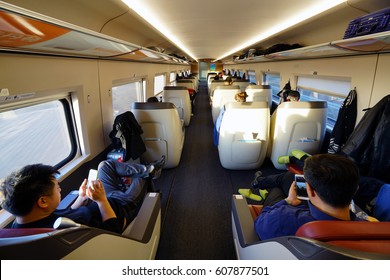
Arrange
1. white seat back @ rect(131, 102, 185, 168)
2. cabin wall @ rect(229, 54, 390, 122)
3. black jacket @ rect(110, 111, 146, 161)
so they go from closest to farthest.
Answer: cabin wall @ rect(229, 54, 390, 122), black jacket @ rect(110, 111, 146, 161), white seat back @ rect(131, 102, 185, 168)

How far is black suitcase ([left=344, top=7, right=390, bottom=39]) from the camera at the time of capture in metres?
1.94

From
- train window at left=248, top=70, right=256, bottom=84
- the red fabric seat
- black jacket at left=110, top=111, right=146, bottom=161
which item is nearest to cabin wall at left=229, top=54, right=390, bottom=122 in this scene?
the red fabric seat

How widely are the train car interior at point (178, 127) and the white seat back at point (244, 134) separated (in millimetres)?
18

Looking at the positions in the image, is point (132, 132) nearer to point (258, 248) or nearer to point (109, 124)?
point (109, 124)

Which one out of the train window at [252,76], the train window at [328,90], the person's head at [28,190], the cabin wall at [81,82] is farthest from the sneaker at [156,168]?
the train window at [252,76]

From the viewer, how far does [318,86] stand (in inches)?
207

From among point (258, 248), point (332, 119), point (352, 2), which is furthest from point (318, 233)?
point (332, 119)

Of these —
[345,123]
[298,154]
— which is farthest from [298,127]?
[345,123]

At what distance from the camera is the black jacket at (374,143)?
101 inches

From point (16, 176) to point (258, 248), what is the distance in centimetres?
152

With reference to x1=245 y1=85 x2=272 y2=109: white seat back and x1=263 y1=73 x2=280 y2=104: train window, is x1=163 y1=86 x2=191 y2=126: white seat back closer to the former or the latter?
x1=245 y1=85 x2=272 y2=109: white seat back

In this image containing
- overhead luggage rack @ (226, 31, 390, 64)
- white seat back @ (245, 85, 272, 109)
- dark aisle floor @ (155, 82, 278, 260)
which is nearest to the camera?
overhead luggage rack @ (226, 31, 390, 64)

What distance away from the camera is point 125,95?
5.94 metres

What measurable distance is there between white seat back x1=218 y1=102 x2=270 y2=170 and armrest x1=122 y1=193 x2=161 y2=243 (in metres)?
1.87
